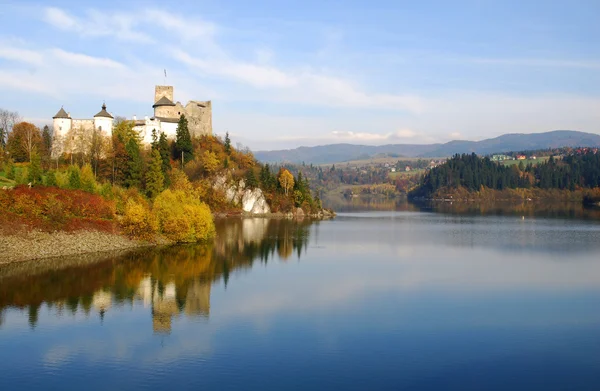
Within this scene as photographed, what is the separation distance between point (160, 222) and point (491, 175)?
421 ft

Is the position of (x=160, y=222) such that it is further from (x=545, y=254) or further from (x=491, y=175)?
(x=491, y=175)

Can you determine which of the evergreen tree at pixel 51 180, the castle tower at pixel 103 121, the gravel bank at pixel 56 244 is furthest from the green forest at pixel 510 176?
the gravel bank at pixel 56 244

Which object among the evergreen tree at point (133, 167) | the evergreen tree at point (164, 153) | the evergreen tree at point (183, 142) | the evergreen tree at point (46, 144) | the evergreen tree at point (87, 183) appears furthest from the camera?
the evergreen tree at point (183, 142)

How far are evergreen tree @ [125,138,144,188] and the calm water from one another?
15.8 metres

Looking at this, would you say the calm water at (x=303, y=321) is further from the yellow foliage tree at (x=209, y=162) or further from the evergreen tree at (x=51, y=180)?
the yellow foliage tree at (x=209, y=162)

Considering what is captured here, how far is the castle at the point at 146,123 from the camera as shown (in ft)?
218

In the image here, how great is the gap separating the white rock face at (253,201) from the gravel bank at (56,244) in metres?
36.9

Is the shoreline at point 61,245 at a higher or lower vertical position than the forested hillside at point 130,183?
lower

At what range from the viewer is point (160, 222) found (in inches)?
1983

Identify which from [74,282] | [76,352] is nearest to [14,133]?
[74,282]

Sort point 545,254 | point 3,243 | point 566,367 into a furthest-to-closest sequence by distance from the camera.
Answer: point 545,254 → point 3,243 → point 566,367

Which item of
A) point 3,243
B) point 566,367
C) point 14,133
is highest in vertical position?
point 14,133

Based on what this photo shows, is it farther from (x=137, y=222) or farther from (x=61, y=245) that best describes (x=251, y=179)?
(x=61, y=245)

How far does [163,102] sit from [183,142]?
678 centimetres
